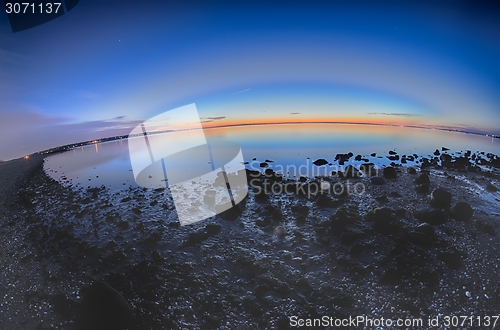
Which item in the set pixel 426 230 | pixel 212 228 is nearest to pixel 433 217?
pixel 426 230

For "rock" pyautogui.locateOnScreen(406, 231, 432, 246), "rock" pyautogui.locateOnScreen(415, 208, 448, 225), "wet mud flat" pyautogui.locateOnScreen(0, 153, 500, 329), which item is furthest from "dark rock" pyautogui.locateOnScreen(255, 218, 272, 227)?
"rock" pyautogui.locateOnScreen(415, 208, 448, 225)

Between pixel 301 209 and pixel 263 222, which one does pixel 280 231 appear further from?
pixel 301 209

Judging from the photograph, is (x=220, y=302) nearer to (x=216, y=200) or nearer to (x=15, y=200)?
(x=216, y=200)

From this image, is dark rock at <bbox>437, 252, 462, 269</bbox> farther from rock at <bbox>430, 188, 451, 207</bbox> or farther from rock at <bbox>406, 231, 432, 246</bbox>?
rock at <bbox>430, 188, 451, 207</bbox>

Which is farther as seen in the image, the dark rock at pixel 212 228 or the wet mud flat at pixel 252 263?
the dark rock at pixel 212 228

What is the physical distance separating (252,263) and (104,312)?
4.40 meters

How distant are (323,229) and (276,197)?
4553mm

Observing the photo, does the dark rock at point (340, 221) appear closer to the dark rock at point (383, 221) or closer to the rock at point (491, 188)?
the dark rock at point (383, 221)

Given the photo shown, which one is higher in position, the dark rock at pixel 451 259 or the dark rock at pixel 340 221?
the dark rock at pixel 340 221

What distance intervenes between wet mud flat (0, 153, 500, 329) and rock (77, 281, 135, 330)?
3cm

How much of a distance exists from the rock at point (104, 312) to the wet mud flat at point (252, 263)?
25 millimetres

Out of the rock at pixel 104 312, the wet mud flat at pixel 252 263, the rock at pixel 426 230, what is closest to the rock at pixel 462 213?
the wet mud flat at pixel 252 263

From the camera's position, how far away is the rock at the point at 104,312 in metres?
5.40

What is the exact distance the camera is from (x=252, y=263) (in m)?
7.70
